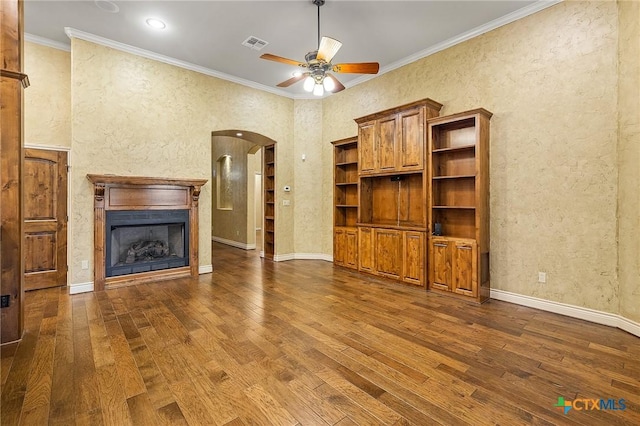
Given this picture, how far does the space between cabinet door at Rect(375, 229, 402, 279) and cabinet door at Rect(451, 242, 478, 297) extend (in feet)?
2.76

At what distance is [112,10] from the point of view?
3738mm

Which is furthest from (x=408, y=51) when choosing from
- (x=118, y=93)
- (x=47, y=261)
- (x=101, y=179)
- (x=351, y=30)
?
(x=47, y=261)

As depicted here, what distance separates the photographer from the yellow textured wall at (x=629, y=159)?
2.84 meters

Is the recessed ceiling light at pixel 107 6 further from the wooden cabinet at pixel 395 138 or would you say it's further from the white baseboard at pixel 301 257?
the white baseboard at pixel 301 257

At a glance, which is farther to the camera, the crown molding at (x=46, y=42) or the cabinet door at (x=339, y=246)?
the cabinet door at (x=339, y=246)

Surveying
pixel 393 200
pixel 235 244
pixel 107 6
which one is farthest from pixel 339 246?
pixel 107 6

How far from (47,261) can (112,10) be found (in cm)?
365

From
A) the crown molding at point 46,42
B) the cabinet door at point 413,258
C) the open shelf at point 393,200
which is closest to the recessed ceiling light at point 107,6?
the crown molding at point 46,42

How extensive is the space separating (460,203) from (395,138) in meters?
1.39

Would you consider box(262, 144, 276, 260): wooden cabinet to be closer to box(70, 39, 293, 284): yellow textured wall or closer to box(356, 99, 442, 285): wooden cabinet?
box(70, 39, 293, 284): yellow textured wall

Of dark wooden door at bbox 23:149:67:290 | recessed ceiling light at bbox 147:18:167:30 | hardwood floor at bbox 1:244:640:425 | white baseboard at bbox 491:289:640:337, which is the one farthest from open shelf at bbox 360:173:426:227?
dark wooden door at bbox 23:149:67:290

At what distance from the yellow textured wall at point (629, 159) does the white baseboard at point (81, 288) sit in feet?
21.1

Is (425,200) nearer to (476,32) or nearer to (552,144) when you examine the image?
(552,144)

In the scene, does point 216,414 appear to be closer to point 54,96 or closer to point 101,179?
point 101,179
